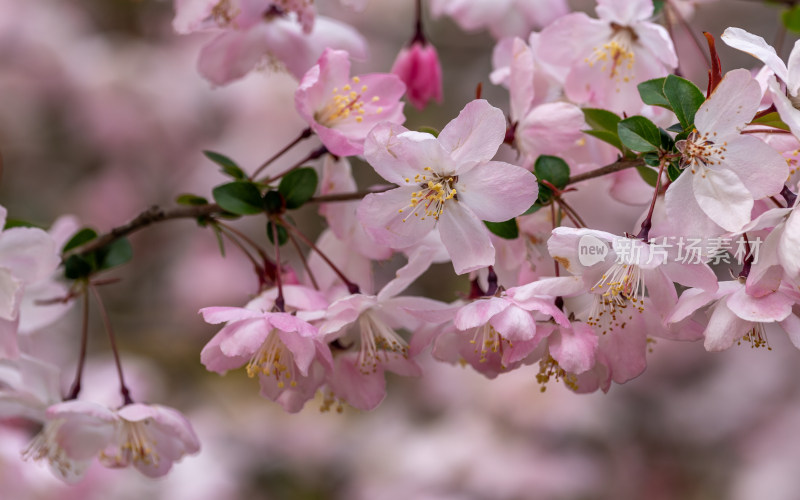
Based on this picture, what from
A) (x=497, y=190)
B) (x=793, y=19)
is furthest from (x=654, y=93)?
(x=793, y=19)

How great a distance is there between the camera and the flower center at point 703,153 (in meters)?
0.77

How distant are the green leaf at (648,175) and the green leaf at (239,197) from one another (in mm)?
437

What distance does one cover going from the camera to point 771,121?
31.6 inches

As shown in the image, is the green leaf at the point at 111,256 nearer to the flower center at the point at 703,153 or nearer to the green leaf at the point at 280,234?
the green leaf at the point at 280,234

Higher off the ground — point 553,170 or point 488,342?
point 553,170

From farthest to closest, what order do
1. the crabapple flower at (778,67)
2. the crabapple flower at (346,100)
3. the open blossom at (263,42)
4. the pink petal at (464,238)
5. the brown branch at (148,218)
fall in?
the open blossom at (263,42)
the brown branch at (148,218)
the crabapple flower at (346,100)
the pink petal at (464,238)
the crabapple flower at (778,67)

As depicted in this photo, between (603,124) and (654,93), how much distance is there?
9 centimetres

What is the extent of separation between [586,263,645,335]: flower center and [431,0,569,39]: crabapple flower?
2.15 feet

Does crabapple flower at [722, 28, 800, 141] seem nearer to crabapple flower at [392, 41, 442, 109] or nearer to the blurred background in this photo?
crabapple flower at [392, 41, 442, 109]

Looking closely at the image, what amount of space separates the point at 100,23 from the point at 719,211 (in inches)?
112

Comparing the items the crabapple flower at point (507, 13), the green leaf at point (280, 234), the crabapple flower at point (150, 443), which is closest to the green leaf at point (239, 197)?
the green leaf at point (280, 234)

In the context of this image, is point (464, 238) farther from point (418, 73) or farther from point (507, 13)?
point (507, 13)

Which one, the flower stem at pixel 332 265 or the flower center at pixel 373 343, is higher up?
the flower stem at pixel 332 265

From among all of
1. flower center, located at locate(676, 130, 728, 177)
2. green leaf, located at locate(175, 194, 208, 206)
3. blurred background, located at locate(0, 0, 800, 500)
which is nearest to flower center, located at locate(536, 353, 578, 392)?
flower center, located at locate(676, 130, 728, 177)
